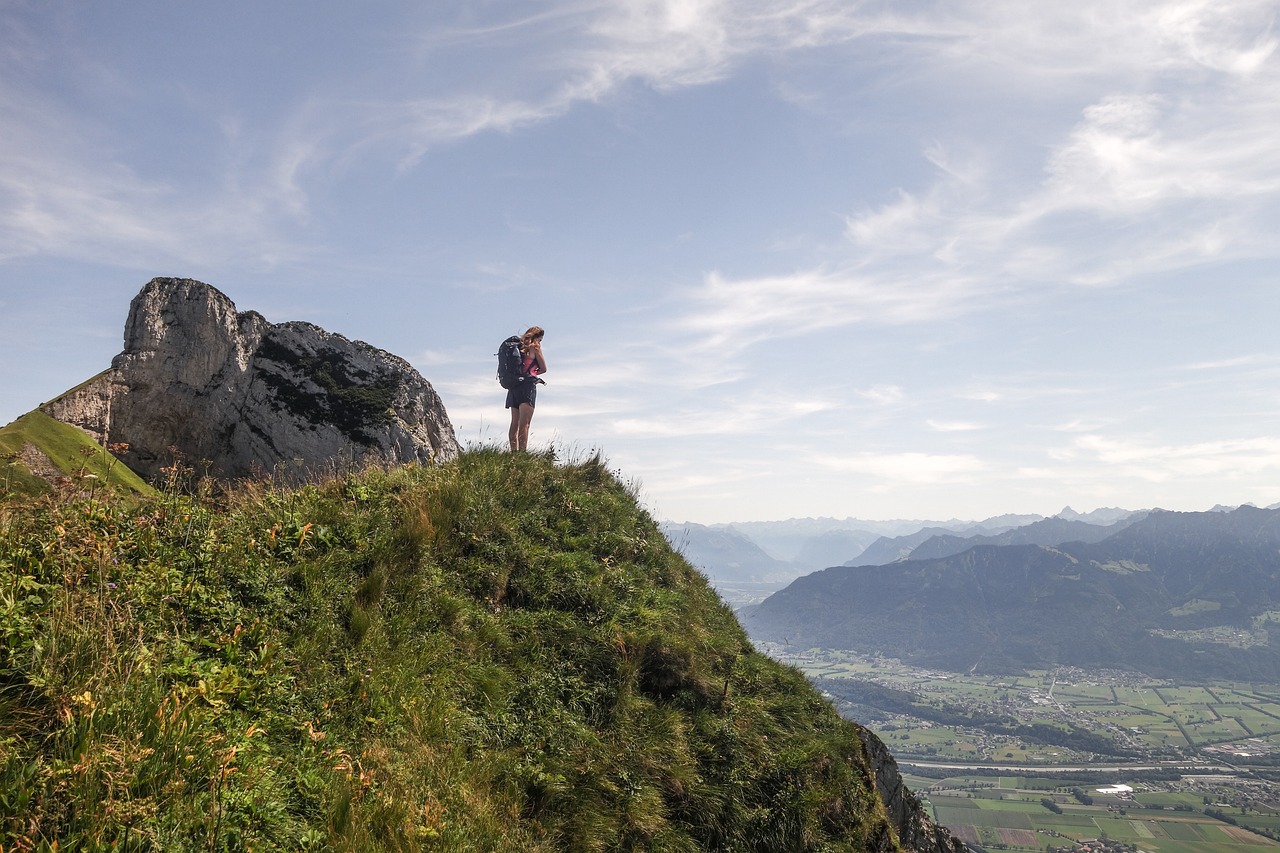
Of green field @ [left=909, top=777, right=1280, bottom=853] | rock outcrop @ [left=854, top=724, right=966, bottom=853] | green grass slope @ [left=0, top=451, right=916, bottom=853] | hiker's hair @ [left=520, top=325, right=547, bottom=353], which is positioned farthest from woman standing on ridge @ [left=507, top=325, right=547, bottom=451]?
green field @ [left=909, top=777, right=1280, bottom=853]

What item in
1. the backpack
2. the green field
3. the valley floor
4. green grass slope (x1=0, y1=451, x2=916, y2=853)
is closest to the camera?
green grass slope (x1=0, y1=451, x2=916, y2=853)

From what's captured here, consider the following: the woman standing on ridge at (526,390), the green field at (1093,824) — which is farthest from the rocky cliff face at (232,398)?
the green field at (1093,824)

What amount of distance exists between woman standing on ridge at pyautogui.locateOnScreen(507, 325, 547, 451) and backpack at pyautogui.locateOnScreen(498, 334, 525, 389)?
80 millimetres

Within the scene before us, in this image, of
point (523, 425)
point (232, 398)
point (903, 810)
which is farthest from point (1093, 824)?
point (232, 398)

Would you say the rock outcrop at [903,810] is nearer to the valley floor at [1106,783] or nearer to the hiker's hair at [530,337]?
the hiker's hair at [530,337]

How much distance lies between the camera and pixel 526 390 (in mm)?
16312

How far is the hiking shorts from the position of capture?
1630 cm

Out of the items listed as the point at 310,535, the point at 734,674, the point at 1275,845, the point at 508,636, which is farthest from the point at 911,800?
the point at 1275,845

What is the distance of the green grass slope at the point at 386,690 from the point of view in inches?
167

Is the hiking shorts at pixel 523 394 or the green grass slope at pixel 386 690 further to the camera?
the hiking shorts at pixel 523 394

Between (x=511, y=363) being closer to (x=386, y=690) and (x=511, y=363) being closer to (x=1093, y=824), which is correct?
(x=386, y=690)

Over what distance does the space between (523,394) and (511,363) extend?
34.9 inches

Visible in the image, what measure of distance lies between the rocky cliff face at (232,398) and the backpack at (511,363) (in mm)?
5456

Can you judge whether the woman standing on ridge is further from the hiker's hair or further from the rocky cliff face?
the rocky cliff face
